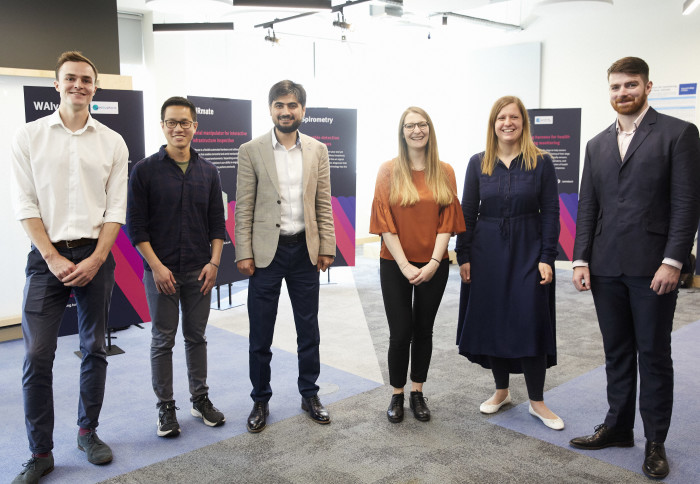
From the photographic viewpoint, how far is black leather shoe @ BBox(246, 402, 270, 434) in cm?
309

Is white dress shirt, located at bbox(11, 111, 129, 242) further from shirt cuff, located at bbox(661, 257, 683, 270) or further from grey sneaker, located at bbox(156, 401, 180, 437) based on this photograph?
shirt cuff, located at bbox(661, 257, 683, 270)

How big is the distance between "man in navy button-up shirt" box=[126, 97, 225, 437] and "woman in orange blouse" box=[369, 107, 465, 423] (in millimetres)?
838

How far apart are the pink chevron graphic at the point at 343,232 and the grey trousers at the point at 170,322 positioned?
3428mm

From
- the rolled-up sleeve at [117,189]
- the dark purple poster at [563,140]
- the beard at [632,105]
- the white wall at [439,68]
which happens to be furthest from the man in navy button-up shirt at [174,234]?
the white wall at [439,68]

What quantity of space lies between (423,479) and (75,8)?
14.2ft

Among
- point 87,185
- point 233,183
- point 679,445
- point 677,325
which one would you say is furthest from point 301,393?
point 677,325

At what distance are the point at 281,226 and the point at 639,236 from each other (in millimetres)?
1608

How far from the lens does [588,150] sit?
2863 millimetres

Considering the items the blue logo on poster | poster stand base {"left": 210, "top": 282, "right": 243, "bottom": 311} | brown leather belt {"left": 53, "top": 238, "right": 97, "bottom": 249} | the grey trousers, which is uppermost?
the blue logo on poster

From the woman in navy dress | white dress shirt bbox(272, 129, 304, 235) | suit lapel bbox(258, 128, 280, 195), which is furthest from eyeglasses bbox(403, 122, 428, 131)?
suit lapel bbox(258, 128, 280, 195)

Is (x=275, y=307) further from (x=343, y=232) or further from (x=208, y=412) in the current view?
(x=343, y=232)

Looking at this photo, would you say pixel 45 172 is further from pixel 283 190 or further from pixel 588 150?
pixel 588 150

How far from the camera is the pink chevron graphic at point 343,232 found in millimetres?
6523

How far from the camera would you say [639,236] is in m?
2.61
